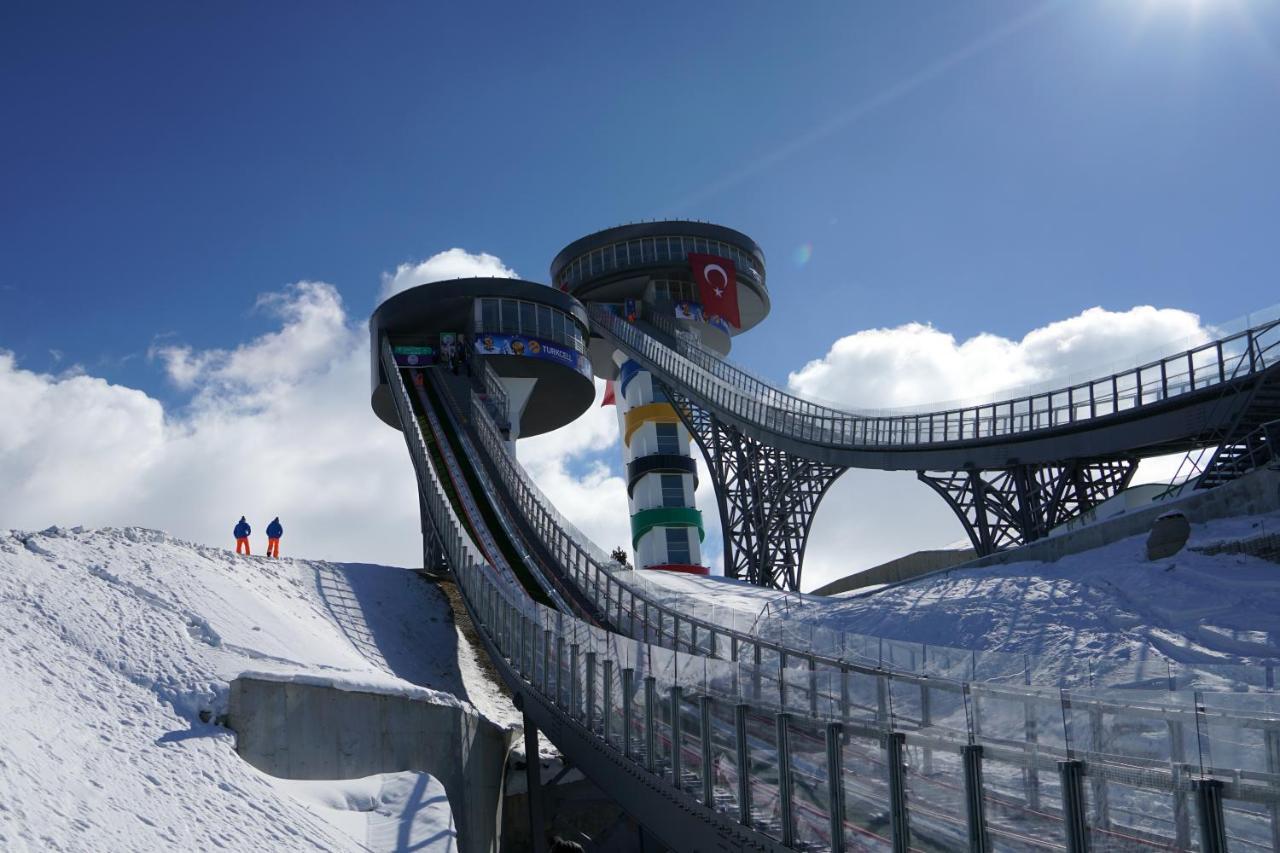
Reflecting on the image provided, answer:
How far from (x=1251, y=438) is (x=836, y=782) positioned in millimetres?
22817

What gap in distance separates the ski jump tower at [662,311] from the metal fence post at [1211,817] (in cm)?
4831

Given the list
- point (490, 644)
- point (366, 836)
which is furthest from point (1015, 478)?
point (366, 836)

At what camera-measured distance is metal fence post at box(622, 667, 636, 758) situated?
15500 millimetres

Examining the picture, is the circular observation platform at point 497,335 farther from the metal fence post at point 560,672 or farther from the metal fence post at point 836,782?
the metal fence post at point 836,782

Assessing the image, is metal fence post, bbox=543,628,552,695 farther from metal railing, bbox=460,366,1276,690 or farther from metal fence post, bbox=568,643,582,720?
metal railing, bbox=460,366,1276,690

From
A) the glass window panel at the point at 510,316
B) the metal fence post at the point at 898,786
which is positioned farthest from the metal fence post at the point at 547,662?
the glass window panel at the point at 510,316

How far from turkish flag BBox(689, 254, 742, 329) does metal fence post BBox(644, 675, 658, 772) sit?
146 feet

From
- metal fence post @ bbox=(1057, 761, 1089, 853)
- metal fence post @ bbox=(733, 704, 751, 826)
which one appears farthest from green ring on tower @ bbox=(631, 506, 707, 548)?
metal fence post @ bbox=(1057, 761, 1089, 853)

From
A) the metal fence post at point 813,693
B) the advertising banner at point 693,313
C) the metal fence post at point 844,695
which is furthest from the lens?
the advertising banner at point 693,313

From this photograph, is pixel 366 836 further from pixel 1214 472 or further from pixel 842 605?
pixel 1214 472

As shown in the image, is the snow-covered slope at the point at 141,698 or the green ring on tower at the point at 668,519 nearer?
the snow-covered slope at the point at 141,698

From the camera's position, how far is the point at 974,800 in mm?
8539

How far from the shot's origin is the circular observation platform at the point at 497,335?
155ft

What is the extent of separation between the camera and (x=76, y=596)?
53.4 ft
